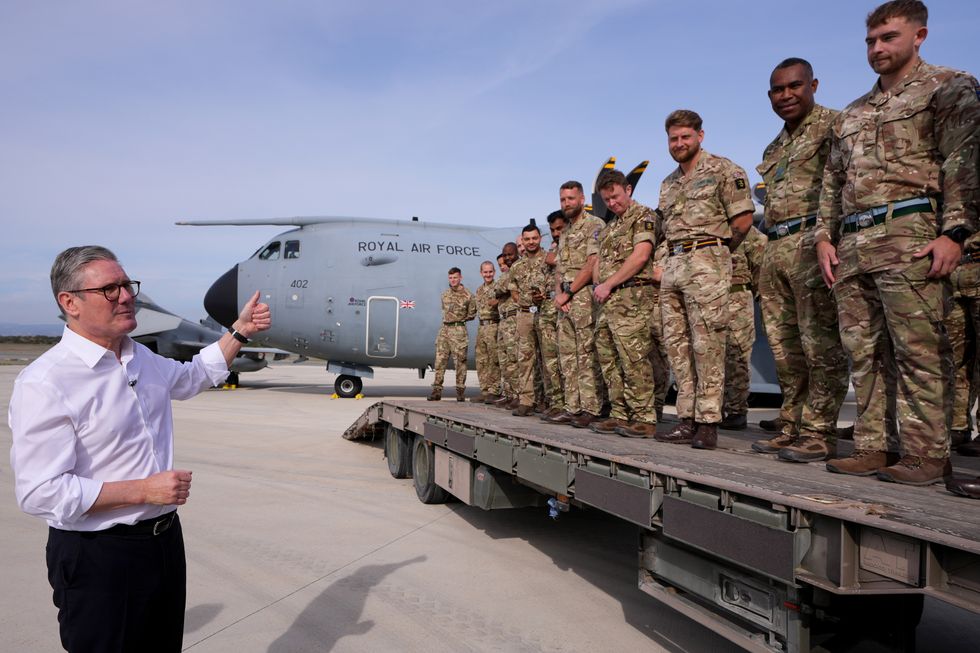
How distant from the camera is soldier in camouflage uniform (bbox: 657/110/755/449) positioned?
4.23 meters


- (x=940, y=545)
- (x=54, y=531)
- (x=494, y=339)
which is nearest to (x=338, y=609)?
(x=54, y=531)

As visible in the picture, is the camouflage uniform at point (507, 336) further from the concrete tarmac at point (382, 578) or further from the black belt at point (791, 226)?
the black belt at point (791, 226)

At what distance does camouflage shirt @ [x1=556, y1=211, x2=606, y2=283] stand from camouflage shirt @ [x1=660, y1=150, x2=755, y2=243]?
4.58ft

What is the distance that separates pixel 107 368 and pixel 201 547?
11.2ft

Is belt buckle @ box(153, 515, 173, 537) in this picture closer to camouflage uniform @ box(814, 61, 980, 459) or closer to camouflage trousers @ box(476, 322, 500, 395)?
camouflage uniform @ box(814, 61, 980, 459)

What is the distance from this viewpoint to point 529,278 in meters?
7.04

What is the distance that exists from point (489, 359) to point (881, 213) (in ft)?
19.8

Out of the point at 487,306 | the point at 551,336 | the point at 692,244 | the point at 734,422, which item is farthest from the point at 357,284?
the point at 692,244

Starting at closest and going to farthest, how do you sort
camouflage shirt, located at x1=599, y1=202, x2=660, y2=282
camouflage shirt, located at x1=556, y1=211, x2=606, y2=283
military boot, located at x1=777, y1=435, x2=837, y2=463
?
1. military boot, located at x1=777, y1=435, x2=837, y2=463
2. camouflage shirt, located at x1=599, y1=202, x2=660, y2=282
3. camouflage shirt, located at x1=556, y1=211, x2=606, y2=283

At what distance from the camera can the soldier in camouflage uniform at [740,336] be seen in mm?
5703

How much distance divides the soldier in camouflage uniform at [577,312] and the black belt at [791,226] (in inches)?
71.1

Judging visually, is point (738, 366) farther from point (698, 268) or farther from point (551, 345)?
point (698, 268)

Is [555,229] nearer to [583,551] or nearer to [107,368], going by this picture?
[583,551]

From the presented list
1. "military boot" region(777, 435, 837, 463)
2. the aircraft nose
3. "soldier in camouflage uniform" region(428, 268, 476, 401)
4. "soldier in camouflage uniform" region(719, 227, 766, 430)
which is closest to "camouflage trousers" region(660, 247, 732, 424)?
Answer: "military boot" region(777, 435, 837, 463)
